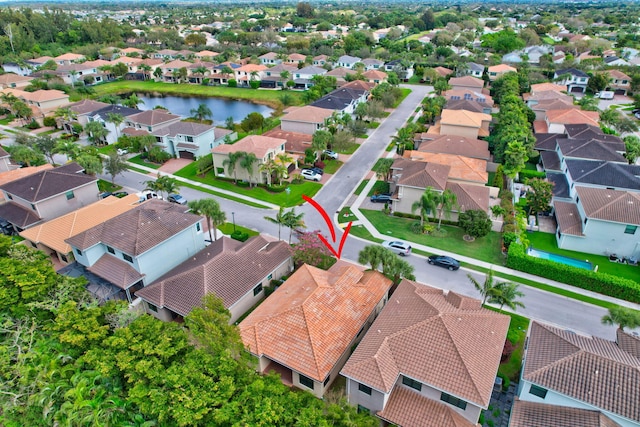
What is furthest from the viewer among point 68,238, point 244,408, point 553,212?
point 553,212

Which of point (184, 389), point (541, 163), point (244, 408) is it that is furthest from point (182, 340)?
point (541, 163)

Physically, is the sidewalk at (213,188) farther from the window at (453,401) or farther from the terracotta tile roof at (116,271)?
the window at (453,401)

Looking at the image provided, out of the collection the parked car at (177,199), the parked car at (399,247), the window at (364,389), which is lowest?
the parked car at (177,199)

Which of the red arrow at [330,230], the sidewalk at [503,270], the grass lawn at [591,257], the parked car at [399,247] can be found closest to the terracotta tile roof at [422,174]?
the sidewalk at [503,270]

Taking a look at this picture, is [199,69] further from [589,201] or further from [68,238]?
[589,201]

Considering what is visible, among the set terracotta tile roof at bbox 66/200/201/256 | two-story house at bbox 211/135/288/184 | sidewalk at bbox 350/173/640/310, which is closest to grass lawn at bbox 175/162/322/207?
two-story house at bbox 211/135/288/184

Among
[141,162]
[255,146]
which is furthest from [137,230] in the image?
[141,162]

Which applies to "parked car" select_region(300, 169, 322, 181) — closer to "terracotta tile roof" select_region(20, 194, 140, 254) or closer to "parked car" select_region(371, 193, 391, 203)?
"parked car" select_region(371, 193, 391, 203)
